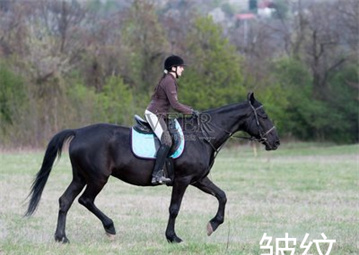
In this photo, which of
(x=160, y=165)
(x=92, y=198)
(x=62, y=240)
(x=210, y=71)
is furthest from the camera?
(x=210, y=71)

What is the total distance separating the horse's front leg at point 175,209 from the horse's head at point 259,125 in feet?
4.82

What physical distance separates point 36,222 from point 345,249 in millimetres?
5529

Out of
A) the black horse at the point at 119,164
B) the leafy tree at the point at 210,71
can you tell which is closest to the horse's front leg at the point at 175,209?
the black horse at the point at 119,164

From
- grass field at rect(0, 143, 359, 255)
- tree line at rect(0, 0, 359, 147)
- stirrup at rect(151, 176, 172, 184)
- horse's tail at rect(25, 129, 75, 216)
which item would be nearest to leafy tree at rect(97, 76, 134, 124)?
Result: tree line at rect(0, 0, 359, 147)

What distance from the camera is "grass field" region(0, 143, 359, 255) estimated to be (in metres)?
9.54

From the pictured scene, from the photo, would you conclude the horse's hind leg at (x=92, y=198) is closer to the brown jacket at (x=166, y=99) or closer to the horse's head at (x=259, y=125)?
the brown jacket at (x=166, y=99)

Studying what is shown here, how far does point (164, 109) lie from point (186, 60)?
1719 inches

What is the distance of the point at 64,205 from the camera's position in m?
10.6

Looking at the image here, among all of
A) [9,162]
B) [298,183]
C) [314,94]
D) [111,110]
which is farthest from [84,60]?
[298,183]

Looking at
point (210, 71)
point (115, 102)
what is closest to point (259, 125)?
point (115, 102)

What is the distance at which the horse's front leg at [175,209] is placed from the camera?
1040 cm

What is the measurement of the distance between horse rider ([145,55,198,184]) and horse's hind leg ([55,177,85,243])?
1168 millimetres

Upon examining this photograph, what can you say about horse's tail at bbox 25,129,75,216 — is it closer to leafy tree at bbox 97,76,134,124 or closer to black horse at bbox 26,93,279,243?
black horse at bbox 26,93,279,243

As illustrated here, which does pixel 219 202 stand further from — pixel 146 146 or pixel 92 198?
pixel 92 198
